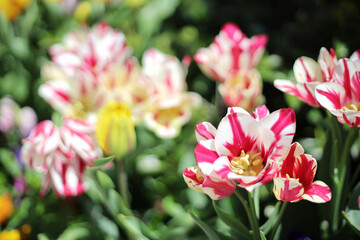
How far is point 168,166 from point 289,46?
0.40 m

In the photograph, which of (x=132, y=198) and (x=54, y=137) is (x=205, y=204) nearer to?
(x=132, y=198)

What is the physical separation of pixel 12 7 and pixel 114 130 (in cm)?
67

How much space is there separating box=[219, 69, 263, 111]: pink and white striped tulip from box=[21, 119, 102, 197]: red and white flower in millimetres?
230

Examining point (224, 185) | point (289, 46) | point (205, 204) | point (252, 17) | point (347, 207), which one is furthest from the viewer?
point (252, 17)

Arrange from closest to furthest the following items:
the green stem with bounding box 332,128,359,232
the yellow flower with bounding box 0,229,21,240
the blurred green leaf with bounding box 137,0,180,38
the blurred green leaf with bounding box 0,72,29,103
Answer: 1. the green stem with bounding box 332,128,359,232
2. the yellow flower with bounding box 0,229,21,240
3. the blurred green leaf with bounding box 0,72,29,103
4. the blurred green leaf with bounding box 137,0,180,38

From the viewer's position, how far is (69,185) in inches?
21.9

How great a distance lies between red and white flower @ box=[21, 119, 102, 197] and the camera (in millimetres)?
523

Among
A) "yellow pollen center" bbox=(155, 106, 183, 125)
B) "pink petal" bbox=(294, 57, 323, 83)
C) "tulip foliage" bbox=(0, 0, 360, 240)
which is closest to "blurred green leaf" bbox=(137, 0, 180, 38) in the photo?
"tulip foliage" bbox=(0, 0, 360, 240)

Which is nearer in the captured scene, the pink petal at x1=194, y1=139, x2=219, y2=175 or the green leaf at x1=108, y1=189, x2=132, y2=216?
the pink petal at x1=194, y1=139, x2=219, y2=175

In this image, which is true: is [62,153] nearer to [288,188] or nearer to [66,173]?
[66,173]

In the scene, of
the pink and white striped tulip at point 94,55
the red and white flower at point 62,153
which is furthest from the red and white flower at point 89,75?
the red and white flower at point 62,153

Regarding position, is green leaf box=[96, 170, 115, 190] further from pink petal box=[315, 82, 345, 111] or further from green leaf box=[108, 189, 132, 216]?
pink petal box=[315, 82, 345, 111]

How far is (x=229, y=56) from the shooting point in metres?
0.68

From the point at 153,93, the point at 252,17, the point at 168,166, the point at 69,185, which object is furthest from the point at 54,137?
the point at 252,17
